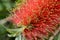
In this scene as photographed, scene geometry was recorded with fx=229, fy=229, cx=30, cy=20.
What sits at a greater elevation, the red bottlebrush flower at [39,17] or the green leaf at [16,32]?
the red bottlebrush flower at [39,17]

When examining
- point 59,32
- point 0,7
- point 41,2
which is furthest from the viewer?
point 0,7

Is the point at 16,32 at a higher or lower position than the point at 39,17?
lower

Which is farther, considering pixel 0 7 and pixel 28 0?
pixel 0 7

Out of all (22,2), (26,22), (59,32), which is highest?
(22,2)

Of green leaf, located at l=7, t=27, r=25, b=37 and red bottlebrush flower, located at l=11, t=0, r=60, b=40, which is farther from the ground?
red bottlebrush flower, located at l=11, t=0, r=60, b=40

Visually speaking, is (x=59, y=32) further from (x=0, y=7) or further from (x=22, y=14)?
(x=0, y=7)

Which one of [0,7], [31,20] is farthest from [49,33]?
[0,7]

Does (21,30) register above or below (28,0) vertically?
below

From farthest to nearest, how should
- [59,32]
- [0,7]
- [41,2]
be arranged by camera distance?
[0,7]
[59,32]
[41,2]
